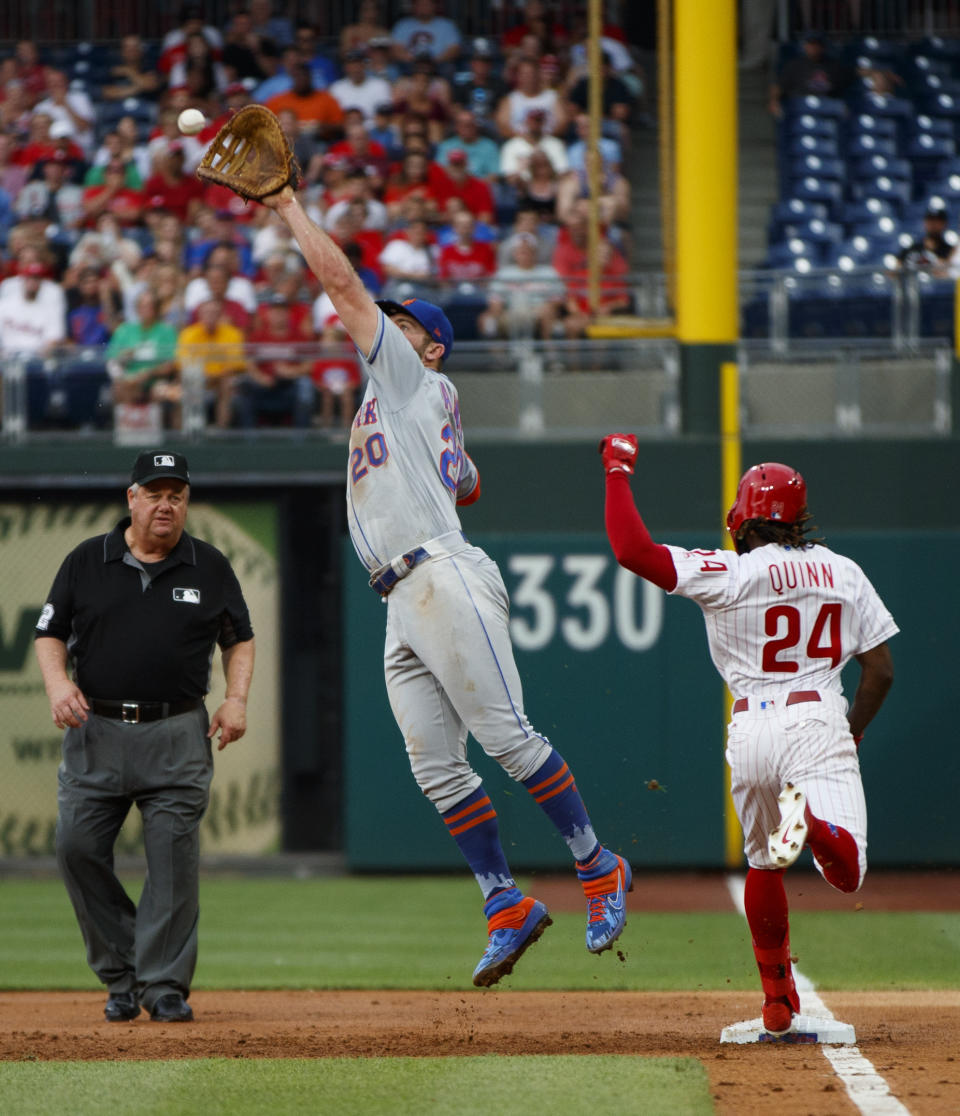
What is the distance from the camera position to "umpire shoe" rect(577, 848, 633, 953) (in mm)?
5391

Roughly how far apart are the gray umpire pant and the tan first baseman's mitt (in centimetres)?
224

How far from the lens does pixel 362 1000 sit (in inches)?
286

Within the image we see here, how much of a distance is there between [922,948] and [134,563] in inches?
180

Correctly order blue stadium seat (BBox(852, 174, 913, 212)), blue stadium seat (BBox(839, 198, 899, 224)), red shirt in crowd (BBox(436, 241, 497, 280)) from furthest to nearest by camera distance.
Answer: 1. blue stadium seat (BBox(852, 174, 913, 212))
2. blue stadium seat (BBox(839, 198, 899, 224))
3. red shirt in crowd (BBox(436, 241, 497, 280))

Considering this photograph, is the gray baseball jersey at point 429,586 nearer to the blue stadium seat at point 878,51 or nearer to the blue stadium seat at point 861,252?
the blue stadium seat at point 861,252

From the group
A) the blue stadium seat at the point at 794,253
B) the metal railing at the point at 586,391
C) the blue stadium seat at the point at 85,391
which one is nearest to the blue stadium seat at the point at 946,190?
the blue stadium seat at the point at 794,253

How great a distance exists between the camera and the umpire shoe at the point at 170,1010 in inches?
249

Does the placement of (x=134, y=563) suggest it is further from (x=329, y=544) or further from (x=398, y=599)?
(x=329, y=544)

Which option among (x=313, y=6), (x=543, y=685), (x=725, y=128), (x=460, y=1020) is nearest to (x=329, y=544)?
(x=543, y=685)

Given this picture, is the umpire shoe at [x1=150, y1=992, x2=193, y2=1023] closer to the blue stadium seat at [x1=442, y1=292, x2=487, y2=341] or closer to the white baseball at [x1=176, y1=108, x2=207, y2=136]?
the white baseball at [x1=176, y1=108, x2=207, y2=136]

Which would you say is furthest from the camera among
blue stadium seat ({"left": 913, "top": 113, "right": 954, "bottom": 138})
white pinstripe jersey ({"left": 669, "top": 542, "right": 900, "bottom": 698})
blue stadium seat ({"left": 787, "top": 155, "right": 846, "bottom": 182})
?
blue stadium seat ({"left": 913, "top": 113, "right": 954, "bottom": 138})

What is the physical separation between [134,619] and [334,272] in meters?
2.01

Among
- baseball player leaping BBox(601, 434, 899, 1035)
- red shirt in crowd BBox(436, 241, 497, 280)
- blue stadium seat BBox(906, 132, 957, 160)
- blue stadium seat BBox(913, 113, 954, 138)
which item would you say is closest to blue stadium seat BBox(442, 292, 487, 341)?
red shirt in crowd BBox(436, 241, 497, 280)

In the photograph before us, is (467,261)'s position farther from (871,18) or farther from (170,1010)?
(170,1010)
